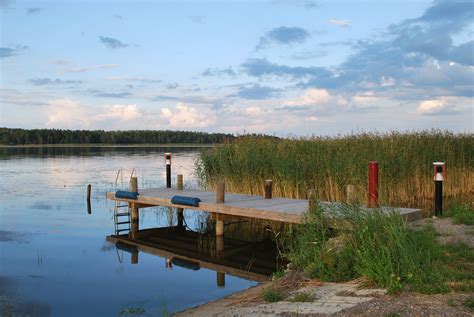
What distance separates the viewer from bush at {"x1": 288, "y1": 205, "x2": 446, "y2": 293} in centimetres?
642

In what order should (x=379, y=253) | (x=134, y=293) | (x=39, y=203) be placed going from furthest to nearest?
(x=39, y=203)
(x=134, y=293)
(x=379, y=253)

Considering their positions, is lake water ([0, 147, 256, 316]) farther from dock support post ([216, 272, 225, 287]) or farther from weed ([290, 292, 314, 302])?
weed ([290, 292, 314, 302])

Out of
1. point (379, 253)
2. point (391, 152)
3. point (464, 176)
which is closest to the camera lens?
point (379, 253)

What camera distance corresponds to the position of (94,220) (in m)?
17.7

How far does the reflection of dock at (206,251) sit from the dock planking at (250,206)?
1.00 meters

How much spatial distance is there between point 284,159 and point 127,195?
5.04 m

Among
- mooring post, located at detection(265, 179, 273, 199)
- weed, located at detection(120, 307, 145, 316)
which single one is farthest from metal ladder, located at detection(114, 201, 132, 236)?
weed, located at detection(120, 307, 145, 316)

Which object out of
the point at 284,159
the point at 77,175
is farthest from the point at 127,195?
the point at 77,175

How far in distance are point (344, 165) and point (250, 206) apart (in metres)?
4.50

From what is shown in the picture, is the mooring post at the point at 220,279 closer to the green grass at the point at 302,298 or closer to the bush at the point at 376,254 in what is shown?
the bush at the point at 376,254

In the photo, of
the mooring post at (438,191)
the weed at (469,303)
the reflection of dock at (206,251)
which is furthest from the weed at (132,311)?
the mooring post at (438,191)

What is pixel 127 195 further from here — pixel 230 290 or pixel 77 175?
pixel 77 175

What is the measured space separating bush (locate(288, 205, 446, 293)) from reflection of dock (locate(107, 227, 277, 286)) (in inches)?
108

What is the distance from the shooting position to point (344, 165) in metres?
15.5
